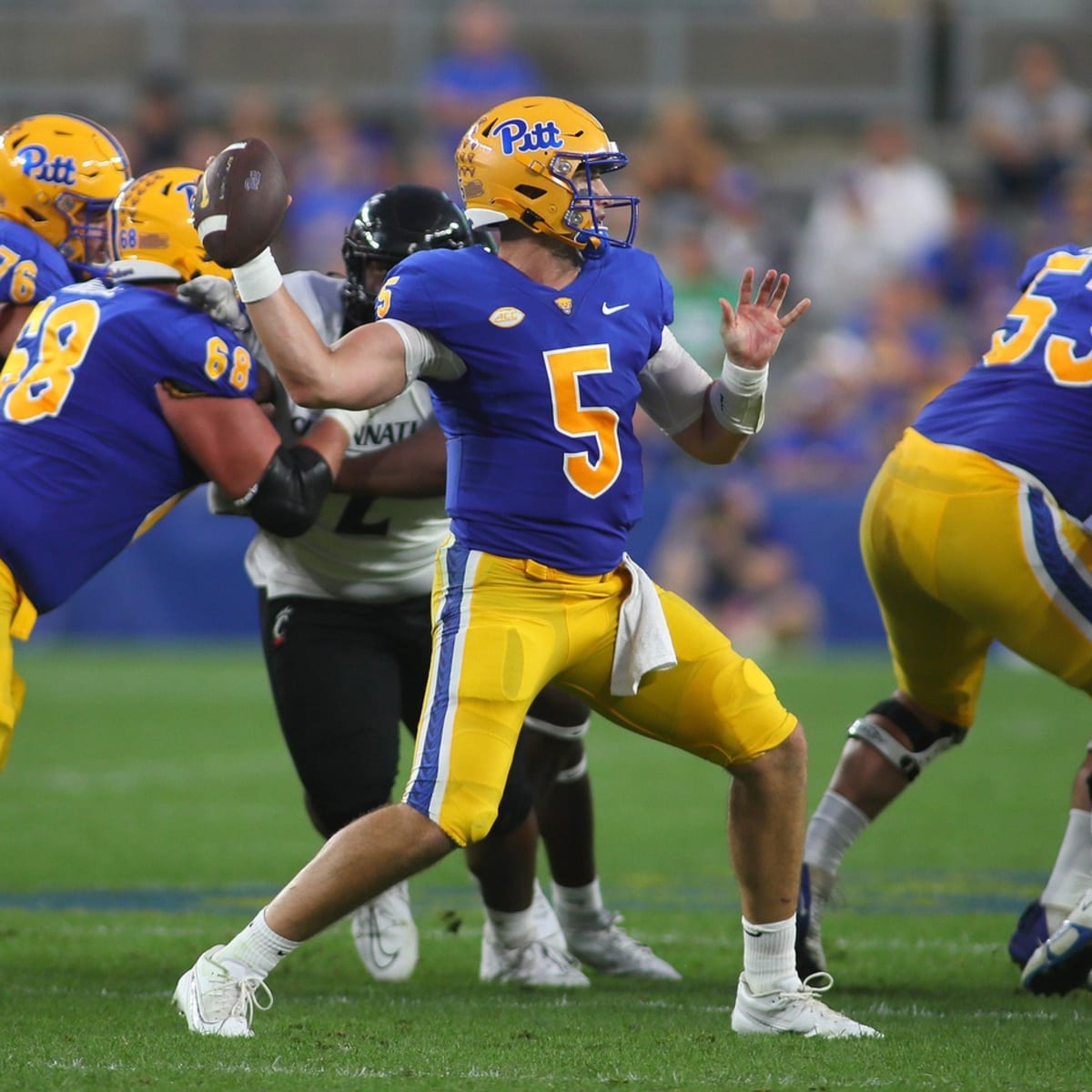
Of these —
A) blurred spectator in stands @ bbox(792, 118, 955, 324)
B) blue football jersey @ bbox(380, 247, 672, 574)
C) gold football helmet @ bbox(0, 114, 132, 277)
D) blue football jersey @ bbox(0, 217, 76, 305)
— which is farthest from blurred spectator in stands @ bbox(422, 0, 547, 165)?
blue football jersey @ bbox(380, 247, 672, 574)

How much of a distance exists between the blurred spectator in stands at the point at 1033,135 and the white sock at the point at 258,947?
11.7m

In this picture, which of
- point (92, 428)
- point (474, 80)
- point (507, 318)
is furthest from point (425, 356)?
point (474, 80)

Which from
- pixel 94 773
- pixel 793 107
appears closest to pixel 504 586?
pixel 94 773

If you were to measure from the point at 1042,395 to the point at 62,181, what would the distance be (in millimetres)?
2517

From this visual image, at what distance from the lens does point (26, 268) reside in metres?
4.66

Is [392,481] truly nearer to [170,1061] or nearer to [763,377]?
[763,377]

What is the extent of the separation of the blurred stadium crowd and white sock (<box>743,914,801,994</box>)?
320 inches

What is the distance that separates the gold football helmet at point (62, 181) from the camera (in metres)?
4.86

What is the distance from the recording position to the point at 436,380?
12.3 ft

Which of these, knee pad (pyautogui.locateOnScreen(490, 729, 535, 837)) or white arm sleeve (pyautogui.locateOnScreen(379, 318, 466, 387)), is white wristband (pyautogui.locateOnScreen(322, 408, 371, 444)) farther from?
knee pad (pyautogui.locateOnScreen(490, 729, 535, 837))

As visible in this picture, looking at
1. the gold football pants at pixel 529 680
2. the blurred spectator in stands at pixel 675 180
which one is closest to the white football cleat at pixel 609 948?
the gold football pants at pixel 529 680

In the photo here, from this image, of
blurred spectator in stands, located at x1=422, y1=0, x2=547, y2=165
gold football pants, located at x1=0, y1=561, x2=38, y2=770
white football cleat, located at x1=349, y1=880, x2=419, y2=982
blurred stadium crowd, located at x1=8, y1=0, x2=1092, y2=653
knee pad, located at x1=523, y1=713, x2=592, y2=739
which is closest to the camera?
gold football pants, located at x1=0, y1=561, x2=38, y2=770

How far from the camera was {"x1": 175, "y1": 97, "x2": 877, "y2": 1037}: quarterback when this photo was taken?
3.59 metres

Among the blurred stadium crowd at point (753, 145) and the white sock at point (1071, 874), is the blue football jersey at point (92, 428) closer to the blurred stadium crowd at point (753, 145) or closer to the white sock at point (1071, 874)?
the white sock at point (1071, 874)
